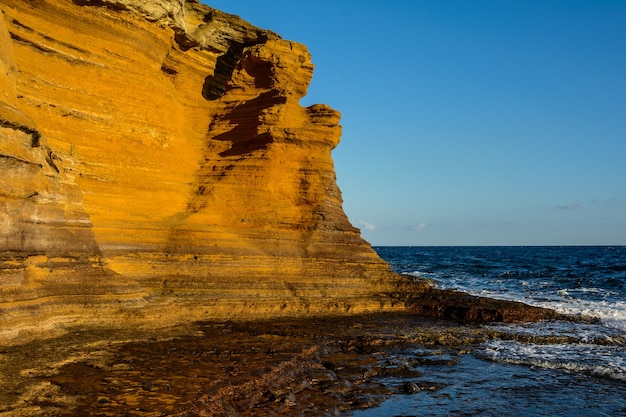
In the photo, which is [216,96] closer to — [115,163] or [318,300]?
[115,163]

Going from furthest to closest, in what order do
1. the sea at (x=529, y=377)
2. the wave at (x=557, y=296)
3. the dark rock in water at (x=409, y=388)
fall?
the wave at (x=557, y=296)
the dark rock in water at (x=409, y=388)
the sea at (x=529, y=377)

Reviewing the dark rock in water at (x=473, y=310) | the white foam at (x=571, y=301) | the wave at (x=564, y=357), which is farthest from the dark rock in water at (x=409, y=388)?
the white foam at (x=571, y=301)

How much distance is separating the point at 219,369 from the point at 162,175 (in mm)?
10677

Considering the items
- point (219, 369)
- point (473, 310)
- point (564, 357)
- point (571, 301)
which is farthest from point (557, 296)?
point (219, 369)

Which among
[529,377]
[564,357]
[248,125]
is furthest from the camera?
[248,125]

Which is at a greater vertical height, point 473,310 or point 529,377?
point 473,310

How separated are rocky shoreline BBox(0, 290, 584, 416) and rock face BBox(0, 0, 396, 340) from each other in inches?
53.7

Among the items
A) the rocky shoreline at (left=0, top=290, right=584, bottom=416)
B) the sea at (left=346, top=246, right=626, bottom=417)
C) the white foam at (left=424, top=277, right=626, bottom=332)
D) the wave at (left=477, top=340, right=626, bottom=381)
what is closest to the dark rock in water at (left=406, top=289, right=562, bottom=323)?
the sea at (left=346, top=246, right=626, bottom=417)

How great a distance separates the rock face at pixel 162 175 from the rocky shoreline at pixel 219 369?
4.48ft

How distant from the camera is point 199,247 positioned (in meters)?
17.7

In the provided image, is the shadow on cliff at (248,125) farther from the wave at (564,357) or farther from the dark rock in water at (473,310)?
the wave at (564,357)

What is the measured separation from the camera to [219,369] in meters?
10.7

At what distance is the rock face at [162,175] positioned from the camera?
1259cm

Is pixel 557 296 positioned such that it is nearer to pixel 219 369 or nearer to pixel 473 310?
pixel 473 310
